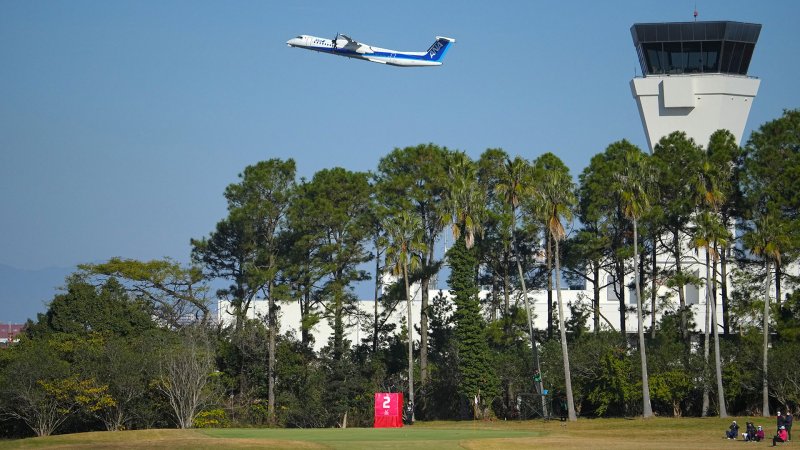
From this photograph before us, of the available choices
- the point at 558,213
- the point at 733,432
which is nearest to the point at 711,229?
the point at 558,213

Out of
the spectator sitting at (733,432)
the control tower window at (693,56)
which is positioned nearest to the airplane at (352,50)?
the control tower window at (693,56)

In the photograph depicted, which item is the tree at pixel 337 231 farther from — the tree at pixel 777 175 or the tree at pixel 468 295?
the tree at pixel 777 175

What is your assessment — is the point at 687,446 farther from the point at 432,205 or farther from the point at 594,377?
the point at 432,205

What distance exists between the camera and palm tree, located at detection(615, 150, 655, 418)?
6709cm

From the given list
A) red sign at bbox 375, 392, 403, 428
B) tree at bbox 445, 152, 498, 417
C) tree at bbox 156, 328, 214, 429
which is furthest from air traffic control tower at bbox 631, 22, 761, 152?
tree at bbox 156, 328, 214, 429

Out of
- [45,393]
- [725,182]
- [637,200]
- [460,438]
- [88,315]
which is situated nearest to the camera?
[460,438]

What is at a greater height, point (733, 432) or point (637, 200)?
point (637, 200)

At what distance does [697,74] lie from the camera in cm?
10256

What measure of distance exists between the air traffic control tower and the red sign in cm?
4747

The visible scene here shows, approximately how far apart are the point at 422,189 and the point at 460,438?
104ft

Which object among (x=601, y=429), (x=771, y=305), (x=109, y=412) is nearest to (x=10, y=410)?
(x=109, y=412)

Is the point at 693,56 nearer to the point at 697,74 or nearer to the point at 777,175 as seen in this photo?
the point at 697,74

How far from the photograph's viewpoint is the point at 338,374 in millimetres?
76688

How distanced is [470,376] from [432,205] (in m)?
13.2
